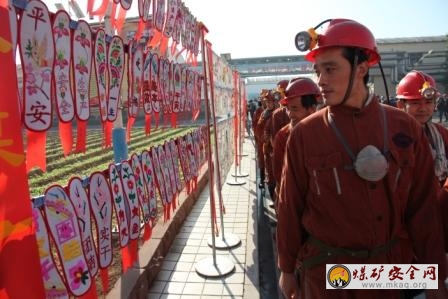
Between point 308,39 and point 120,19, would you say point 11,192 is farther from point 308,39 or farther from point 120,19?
point 120,19

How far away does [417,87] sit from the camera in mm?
3434

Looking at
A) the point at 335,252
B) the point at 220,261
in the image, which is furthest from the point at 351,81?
the point at 220,261

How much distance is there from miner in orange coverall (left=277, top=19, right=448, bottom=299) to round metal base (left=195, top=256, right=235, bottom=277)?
2.35m

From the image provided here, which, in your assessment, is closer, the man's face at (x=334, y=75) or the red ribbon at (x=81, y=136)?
the man's face at (x=334, y=75)

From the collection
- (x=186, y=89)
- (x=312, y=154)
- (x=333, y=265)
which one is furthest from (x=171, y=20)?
(x=333, y=265)

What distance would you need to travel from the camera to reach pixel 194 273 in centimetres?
437

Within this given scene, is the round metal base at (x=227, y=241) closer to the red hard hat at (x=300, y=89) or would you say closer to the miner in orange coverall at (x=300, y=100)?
the miner in orange coverall at (x=300, y=100)

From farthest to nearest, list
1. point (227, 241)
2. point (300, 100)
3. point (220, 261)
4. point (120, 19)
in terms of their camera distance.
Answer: point (227, 241) → point (220, 261) → point (300, 100) → point (120, 19)

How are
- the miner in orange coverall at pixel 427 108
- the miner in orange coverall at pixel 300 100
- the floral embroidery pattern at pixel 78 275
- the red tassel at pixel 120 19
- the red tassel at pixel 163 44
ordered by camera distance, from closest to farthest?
the floral embroidery pattern at pixel 78 275, the red tassel at pixel 120 19, the miner in orange coverall at pixel 427 108, the red tassel at pixel 163 44, the miner in orange coverall at pixel 300 100

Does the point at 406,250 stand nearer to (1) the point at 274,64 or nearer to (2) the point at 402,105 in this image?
(2) the point at 402,105

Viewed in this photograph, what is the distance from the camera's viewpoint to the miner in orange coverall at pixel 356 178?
1.91 m

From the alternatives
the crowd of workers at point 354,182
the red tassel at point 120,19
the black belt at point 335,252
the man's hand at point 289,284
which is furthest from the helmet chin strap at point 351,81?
the red tassel at point 120,19
